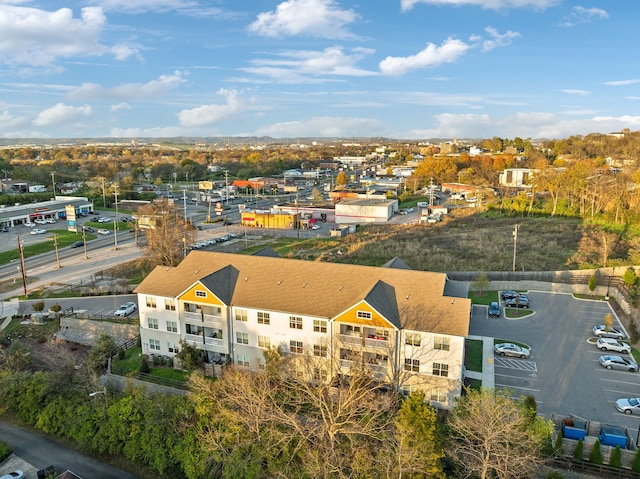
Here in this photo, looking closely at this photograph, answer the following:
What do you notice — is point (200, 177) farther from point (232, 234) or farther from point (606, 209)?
point (606, 209)

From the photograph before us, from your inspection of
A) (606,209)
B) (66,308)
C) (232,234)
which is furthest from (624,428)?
(232,234)

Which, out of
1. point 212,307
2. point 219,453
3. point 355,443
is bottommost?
point 219,453

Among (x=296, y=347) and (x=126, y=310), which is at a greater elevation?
(x=296, y=347)

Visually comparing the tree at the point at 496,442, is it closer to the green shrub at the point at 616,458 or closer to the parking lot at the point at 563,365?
the parking lot at the point at 563,365

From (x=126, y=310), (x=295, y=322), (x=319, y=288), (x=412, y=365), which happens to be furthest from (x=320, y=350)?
(x=126, y=310)

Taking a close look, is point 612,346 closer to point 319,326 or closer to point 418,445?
point 418,445

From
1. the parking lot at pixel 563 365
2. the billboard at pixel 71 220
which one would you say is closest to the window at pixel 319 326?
the parking lot at pixel 563 365

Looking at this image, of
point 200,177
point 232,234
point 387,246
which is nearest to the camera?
point 387,246
